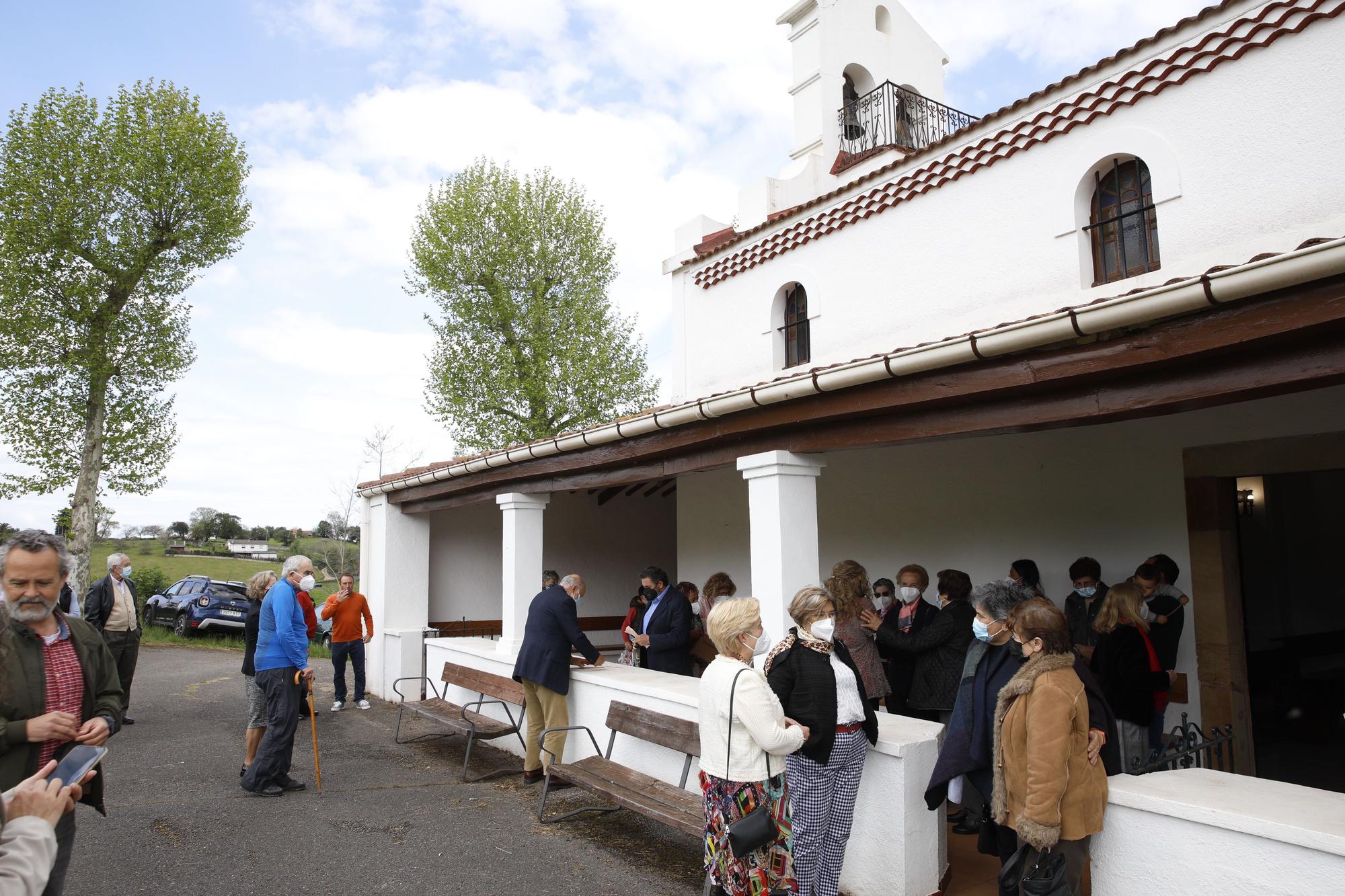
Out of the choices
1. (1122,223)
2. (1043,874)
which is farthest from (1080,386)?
(1122,223)

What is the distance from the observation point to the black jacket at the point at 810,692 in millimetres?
3723

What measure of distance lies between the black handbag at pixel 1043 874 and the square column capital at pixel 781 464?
8.72ft

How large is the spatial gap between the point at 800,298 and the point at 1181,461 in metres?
5.16

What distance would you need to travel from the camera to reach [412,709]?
8219 mm

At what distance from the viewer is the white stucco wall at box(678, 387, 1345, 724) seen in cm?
586

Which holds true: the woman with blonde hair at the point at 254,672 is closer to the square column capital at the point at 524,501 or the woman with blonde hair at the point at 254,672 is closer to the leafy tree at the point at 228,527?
the square column capital at the point at 524,501

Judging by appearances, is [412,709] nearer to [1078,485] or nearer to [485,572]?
[485,572]

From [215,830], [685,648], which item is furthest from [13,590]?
[685,648]

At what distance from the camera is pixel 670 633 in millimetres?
Result: 6992

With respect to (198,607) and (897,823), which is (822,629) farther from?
(198,607)

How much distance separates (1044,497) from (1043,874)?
13.4ft

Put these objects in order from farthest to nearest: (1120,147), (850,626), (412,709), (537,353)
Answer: (537,353) → (412,709) → (1120,147) → (850,626)

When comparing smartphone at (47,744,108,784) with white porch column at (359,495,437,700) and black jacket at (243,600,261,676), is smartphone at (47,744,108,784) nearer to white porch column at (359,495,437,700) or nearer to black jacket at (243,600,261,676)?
black jacket at (243,600,261,676)

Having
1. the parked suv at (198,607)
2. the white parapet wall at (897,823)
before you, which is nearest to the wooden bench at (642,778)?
the white parapet wall at (897,823)
